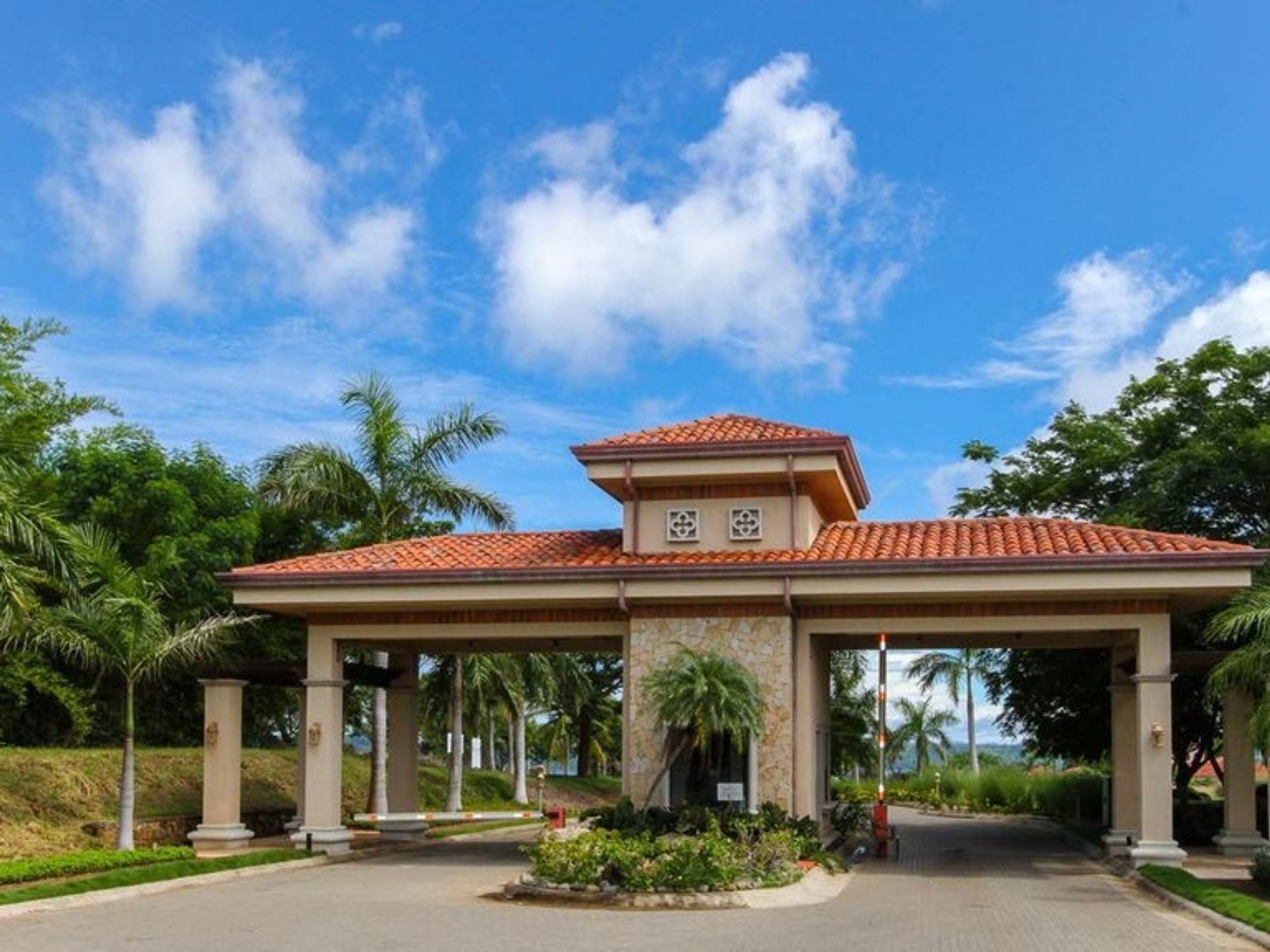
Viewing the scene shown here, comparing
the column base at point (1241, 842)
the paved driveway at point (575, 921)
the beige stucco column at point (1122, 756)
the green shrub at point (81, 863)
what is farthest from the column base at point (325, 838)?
the column base at point (1241, 842)

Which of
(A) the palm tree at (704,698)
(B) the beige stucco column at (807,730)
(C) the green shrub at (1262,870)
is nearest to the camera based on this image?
(C) the green shrub at (1262,870)

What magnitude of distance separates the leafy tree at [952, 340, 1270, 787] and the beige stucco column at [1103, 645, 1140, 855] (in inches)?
115

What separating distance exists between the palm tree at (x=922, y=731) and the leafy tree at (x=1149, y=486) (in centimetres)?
3374

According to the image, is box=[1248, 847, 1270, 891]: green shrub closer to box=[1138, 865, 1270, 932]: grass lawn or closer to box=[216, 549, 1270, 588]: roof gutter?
box=[1138, 865, 1270, 932]: grass lawn

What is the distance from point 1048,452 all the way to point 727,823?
17.0 meters

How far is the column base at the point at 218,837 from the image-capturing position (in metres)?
24.5

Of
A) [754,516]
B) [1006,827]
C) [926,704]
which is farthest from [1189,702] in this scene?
[926,704]

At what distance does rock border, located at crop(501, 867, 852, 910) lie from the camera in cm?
1712

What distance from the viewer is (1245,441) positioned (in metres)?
29.2

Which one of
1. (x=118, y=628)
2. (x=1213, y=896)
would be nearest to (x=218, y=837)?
(x=118, y=628)

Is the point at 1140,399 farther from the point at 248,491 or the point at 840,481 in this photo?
the point at 248,491

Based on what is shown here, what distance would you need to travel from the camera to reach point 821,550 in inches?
938

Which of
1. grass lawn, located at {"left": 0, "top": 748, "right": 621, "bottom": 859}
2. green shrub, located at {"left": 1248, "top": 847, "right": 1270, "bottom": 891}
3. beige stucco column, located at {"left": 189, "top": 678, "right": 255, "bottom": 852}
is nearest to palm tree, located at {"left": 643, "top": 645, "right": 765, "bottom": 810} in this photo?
green shrub, located at {"left": 1248, "top": 847, "right": 1270, "bottom": 891}

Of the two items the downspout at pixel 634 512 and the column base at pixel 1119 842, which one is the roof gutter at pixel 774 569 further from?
the column base at pixel 1119 842
